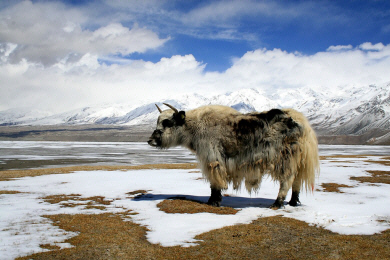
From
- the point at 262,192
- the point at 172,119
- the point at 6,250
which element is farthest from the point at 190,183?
the point at 6,250

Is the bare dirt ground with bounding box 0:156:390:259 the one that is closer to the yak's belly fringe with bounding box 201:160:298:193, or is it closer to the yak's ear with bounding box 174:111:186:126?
the yak's belly fringe with bounding box 201:160:298:193

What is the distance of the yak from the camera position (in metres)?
8.47

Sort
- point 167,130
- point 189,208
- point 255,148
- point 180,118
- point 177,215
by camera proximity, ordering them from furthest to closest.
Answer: point 167,130, point 180,118, point 255,148, point 189,208, point 177,215

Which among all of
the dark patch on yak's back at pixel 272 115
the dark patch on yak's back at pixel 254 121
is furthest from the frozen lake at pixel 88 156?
the dark patch on yak's back at pixel 272 115

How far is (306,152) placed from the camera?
336 inches

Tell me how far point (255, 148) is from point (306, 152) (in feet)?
4.77

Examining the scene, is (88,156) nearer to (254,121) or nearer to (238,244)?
(254,121)

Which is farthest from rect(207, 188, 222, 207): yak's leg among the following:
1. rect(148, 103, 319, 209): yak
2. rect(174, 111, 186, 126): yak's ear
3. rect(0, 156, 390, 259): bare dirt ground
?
rect(174, 111, 186, 126): yak's ear

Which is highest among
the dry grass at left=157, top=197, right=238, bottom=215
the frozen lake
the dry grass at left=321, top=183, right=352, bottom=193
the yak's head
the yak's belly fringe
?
the yak's head

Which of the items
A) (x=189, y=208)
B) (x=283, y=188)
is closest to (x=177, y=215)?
(x=189, y=208)

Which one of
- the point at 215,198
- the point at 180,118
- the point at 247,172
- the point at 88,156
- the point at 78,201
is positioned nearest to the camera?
the point at 247,172

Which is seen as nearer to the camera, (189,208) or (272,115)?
(189,208)

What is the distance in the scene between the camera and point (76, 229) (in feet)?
22.2

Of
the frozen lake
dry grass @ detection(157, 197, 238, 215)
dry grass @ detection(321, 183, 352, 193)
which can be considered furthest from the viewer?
the frozen lake
